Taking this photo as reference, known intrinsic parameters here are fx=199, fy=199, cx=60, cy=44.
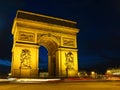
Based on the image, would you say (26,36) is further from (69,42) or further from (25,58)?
→ (69,42)

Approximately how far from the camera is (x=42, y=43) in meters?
29.1

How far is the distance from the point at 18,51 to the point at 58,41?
5.94 m

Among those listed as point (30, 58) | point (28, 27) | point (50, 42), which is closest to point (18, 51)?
point (30, 58)

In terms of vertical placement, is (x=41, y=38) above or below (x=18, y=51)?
above

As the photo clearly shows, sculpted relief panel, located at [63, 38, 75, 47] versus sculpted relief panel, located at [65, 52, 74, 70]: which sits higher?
sculpted relief panel, located at [63, 38, 75, 47]

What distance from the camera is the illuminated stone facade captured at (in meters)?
24.6

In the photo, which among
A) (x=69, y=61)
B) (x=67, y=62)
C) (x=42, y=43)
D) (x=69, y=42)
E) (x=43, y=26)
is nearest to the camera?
(x=43, y=26)

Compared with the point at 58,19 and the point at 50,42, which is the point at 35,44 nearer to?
the point at 50,42

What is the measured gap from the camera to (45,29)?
27250 mm

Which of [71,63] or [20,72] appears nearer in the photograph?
[20,72]

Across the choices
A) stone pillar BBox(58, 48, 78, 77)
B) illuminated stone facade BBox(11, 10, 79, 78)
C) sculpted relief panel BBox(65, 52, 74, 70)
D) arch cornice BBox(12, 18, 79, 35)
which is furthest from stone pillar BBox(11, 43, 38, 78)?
sculpted relief panel BBox(65, 52, 74, 70)

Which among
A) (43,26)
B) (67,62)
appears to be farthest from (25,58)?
(67,62)

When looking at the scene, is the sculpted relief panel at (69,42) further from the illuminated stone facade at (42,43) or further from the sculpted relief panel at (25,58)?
the sculpted relief panel at (25,58)

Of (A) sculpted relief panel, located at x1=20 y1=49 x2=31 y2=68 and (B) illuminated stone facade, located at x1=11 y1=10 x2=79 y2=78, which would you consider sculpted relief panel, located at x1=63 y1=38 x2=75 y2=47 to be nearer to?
(B) illuminated stone facade, located at x1=11 y1=10 x2=79 y2=78
